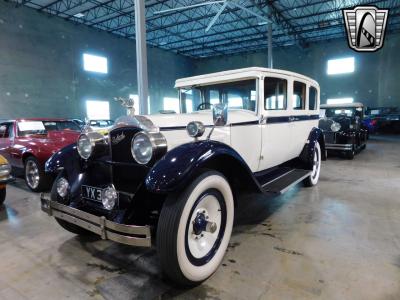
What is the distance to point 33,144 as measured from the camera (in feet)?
15.4

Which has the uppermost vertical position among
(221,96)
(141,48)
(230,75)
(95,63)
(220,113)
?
(95,63)

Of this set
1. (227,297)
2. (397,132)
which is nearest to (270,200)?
(227,297)

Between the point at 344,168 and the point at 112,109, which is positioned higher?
the point at 112,109

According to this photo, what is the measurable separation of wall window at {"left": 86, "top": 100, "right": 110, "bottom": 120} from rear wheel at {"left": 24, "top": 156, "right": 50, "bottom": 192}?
9.92m

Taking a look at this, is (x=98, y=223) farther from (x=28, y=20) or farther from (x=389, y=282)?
(x=28, y=20)

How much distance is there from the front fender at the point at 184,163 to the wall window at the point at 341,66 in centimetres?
1783

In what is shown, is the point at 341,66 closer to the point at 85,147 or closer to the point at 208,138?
the point at 208,138

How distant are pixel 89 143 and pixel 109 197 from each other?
0.63m

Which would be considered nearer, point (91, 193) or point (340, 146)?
point (91, 193)

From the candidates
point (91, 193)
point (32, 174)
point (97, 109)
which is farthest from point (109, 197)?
point (97, 109)

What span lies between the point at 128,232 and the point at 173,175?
47 centimetres

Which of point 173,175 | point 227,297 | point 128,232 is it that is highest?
point 173,175

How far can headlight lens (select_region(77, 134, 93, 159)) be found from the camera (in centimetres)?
250

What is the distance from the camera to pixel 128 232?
1799 millimetres
